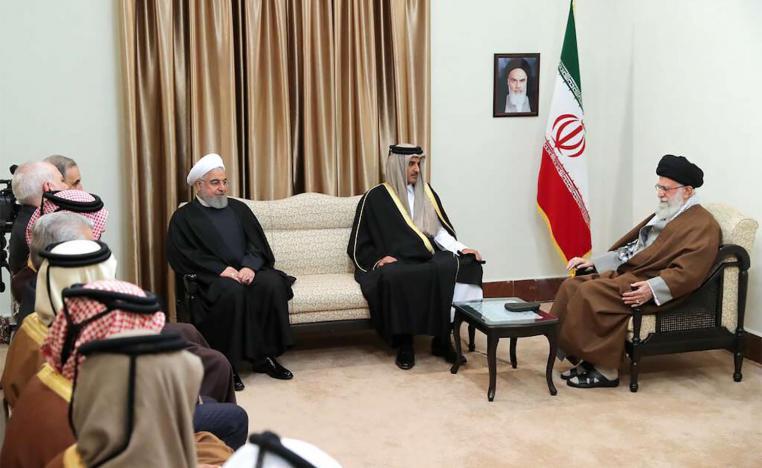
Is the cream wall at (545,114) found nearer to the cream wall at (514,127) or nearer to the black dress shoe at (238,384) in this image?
the cream wall at (514,127)

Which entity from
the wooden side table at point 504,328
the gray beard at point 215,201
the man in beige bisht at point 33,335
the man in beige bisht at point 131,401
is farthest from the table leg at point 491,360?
the man in beige bisht at point 131,401

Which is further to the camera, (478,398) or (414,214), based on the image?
(414,214)

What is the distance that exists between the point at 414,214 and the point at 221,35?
1.71m

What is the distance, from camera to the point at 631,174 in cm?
564

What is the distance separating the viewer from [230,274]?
14.5ft

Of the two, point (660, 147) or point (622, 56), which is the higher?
point (622, 56)

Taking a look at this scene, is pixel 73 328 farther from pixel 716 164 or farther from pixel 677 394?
pixel 716 164

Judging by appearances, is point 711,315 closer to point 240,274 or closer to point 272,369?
point 272,369

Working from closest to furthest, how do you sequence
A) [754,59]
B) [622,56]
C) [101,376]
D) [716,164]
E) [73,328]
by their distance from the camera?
[101,376], [73,328], [754,59], [716,164], [622,56]

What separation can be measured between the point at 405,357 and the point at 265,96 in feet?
6.54

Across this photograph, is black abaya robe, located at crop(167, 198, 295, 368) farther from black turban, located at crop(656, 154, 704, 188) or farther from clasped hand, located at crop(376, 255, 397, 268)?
black turban, located at crop(656, 154, 704, 188)

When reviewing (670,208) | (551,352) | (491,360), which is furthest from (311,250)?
(670,208)

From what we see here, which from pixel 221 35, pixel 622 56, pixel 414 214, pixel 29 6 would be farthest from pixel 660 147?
pixel 29 6

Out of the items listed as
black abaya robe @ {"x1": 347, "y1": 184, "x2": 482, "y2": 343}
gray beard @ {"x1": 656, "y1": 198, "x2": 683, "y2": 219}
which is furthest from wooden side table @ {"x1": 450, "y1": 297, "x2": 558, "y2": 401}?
gray beard @ {"x1": 656, "y1": 198, "x2": 683, "y2": 219}
